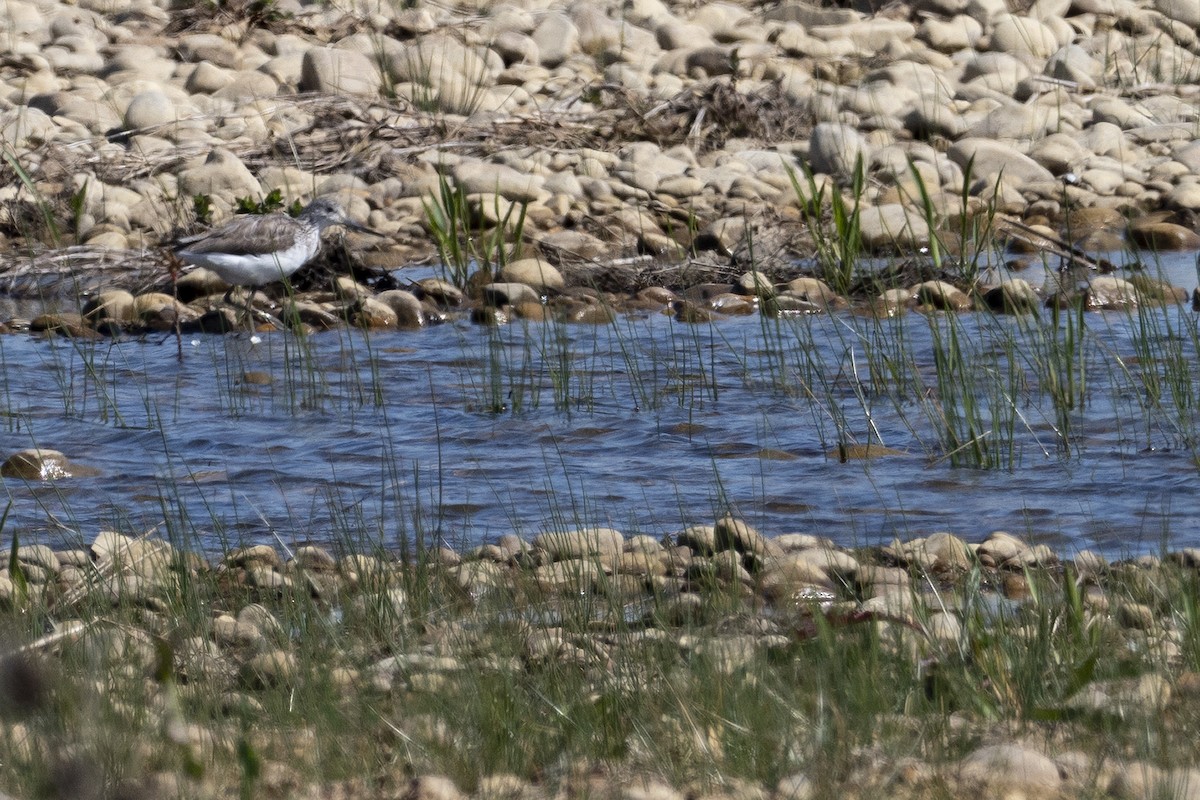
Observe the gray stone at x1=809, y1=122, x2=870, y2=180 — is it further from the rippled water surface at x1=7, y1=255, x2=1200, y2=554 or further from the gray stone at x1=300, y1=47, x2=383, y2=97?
the gray stone at x1=300, y1=47, x2=383, y2=97

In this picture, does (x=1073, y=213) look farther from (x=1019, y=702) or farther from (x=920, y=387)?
(x=1019, y=702)

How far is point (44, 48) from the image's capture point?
15.0m

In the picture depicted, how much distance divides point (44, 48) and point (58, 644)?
12.6m

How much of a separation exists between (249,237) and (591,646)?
5.48 meters

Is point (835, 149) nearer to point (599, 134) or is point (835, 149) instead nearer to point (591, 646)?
point (599, 134)

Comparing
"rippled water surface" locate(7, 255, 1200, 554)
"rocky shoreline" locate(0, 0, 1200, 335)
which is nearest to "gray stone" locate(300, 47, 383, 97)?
"rocky shoreline" locate(0, 0, 1200, 335)

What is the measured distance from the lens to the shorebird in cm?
855

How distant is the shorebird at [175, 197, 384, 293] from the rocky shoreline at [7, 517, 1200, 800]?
12.4 feet

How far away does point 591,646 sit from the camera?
3.69 meters

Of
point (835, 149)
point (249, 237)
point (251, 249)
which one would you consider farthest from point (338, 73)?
point (251, 249)

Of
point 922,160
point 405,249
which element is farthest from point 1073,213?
point 405,249

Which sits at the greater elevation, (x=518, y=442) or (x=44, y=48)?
(x=44, y=48)

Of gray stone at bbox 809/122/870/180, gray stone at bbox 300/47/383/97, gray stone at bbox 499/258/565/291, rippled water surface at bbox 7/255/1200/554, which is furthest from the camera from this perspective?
gray stone at bbox 300/47/383/97

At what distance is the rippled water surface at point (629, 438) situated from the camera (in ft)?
17.7
